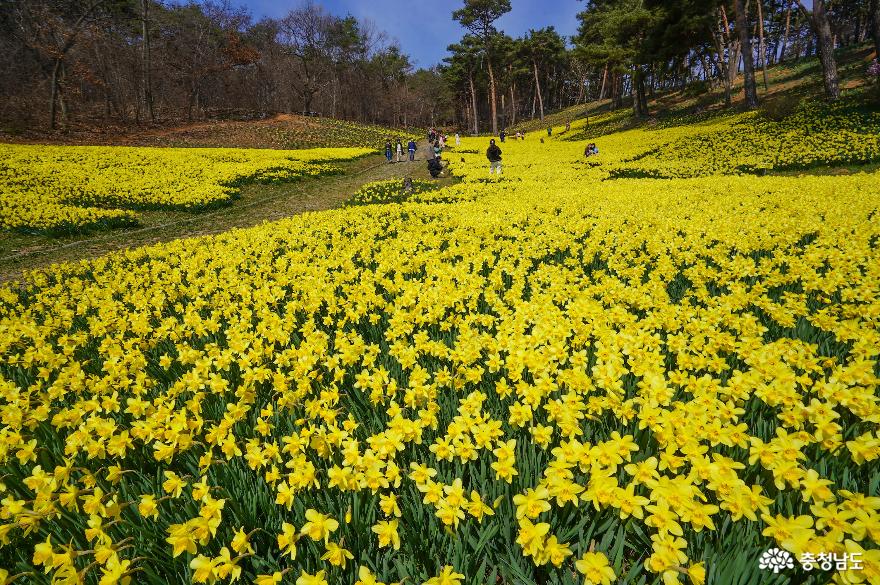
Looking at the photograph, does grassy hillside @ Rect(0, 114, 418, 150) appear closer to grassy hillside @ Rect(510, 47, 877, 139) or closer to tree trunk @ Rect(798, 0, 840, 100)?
grassy hillside @ Rect(510, 47, 877, 139)

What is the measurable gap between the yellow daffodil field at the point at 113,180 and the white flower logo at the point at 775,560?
1736 cm

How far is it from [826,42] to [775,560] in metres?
30.7

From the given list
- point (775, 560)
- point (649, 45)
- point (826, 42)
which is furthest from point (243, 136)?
point (775, 560)

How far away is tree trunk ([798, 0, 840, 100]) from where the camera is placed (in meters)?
20.5

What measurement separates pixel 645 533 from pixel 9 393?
4448mm

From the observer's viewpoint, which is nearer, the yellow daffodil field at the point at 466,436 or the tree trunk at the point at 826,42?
the yellow daffodil field at the point at 466,436

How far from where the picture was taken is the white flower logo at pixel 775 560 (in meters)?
1.65

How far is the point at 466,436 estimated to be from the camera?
2.28 meters

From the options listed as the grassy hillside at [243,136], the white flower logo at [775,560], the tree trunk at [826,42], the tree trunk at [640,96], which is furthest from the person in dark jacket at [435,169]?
the tree trunk at [640,96]

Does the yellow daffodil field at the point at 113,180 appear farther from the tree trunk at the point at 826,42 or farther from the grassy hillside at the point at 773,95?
the grassy hillside at the point at 773,95

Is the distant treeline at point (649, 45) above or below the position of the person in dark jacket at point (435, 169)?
above

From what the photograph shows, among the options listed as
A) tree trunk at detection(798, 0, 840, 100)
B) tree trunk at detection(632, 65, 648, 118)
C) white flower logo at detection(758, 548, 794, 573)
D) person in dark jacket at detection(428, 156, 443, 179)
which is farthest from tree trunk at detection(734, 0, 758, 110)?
white flower logo at detection(758, 548, 794, 573)

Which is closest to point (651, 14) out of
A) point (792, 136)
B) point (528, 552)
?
point (792, 136)

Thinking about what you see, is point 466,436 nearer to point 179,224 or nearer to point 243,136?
point 179,224
